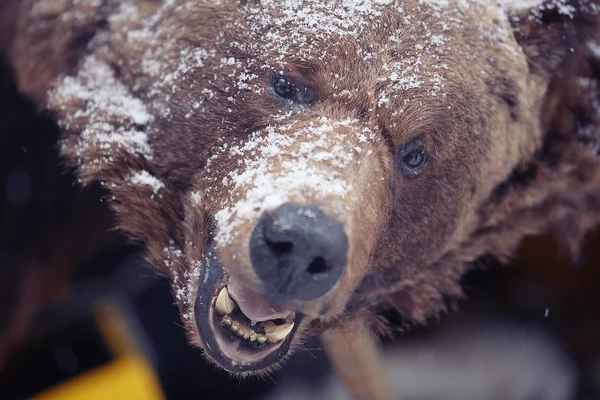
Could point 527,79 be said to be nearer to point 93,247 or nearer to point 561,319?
point 93,247

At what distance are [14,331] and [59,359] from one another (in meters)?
0.31

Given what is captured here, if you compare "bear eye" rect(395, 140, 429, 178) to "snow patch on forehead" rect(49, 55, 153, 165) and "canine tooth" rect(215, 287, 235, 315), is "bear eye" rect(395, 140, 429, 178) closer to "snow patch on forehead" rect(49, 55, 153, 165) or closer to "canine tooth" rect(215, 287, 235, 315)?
"canine tooth" rect(215, 287, 235, 315)

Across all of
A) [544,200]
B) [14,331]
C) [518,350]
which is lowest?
[518,350]

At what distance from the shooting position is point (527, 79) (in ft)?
5.64

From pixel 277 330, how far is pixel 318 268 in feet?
0.88

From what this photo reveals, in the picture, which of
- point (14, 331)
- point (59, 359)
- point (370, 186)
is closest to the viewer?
point (370, 186)

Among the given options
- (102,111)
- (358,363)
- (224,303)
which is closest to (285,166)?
(224,303)

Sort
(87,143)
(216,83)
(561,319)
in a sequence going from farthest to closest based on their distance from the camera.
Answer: (561,319) → (87,143) → (216,83)

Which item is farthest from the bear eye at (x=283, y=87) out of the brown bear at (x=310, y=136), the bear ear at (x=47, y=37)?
the bear ear at (x=47, y=37)

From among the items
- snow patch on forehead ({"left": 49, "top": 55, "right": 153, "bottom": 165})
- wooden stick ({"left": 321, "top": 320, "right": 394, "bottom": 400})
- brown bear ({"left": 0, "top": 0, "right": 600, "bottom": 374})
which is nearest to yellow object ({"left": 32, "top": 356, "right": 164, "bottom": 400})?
wooden stick ({"left": 321, "top": 320, "right": 394, "bottom": 400})

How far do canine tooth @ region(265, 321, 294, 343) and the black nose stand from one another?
19cm

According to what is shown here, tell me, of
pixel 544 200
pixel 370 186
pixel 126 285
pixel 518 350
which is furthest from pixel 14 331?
pixel 518 350

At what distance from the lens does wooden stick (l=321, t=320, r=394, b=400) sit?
193 cm

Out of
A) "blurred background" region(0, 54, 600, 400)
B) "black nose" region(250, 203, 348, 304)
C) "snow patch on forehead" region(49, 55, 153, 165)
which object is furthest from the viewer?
"blurred background" region(0, 54, 600, 400)
